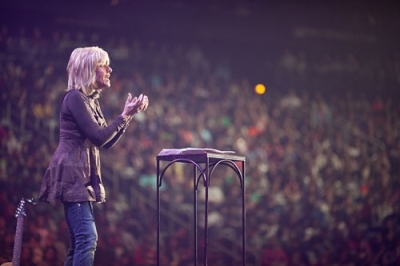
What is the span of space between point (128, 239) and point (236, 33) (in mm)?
3081

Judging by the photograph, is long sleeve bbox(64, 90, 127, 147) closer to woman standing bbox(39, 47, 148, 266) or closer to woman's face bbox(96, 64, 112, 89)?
woman standing bbox(39, 47, 148, 266)

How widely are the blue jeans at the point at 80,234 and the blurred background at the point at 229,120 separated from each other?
10.9ft

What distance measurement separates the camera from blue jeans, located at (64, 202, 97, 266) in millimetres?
2145

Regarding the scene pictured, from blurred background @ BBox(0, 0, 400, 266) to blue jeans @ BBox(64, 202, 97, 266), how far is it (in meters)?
3.33

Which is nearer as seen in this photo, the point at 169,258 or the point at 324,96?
the point at 169,258

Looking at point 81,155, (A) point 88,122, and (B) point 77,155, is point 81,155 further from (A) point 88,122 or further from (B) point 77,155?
(A) point 88,122

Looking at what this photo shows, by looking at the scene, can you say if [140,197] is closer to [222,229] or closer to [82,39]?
[222,229]

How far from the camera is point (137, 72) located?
671 centimetres

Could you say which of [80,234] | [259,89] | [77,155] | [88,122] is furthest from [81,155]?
[259,89]

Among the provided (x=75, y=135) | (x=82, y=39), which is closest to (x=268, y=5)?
(x=82, y=39)

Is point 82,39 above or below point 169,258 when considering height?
above

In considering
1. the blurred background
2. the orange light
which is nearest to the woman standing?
the blurred background

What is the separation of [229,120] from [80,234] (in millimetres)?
4889

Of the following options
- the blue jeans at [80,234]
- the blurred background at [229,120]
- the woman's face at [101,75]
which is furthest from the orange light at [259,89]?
the blue jeans at [80,234]
